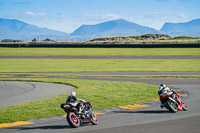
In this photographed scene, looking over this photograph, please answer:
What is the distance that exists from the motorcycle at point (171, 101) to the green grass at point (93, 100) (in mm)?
2997

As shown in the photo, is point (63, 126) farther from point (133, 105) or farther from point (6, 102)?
point (6, 102)

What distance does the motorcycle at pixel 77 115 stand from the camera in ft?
41.0

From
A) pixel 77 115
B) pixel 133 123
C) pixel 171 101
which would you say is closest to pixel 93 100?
pixel 171 101

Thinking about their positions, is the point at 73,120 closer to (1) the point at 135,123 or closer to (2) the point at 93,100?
(1) the point at 135,123

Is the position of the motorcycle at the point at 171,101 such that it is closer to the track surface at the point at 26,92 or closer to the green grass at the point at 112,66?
the track surface at the point at 26,92

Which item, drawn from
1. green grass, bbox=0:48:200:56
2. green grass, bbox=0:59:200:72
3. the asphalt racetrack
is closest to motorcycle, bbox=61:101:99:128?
the asphalt racetrack

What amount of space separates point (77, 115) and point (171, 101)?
15.9 feet

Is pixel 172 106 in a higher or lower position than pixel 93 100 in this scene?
higher

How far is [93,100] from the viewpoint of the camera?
1970 cm

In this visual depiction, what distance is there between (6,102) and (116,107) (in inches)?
235

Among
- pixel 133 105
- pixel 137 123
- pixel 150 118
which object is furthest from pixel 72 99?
pixel 133 105

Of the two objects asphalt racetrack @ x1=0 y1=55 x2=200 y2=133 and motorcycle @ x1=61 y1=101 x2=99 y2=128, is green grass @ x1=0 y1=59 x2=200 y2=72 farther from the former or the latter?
motorcycle @ x1=61 y1=101 x2=99 y2=128

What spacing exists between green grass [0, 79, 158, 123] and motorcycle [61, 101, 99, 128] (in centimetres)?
284

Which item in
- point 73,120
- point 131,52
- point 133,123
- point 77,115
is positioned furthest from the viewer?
point 131,52
